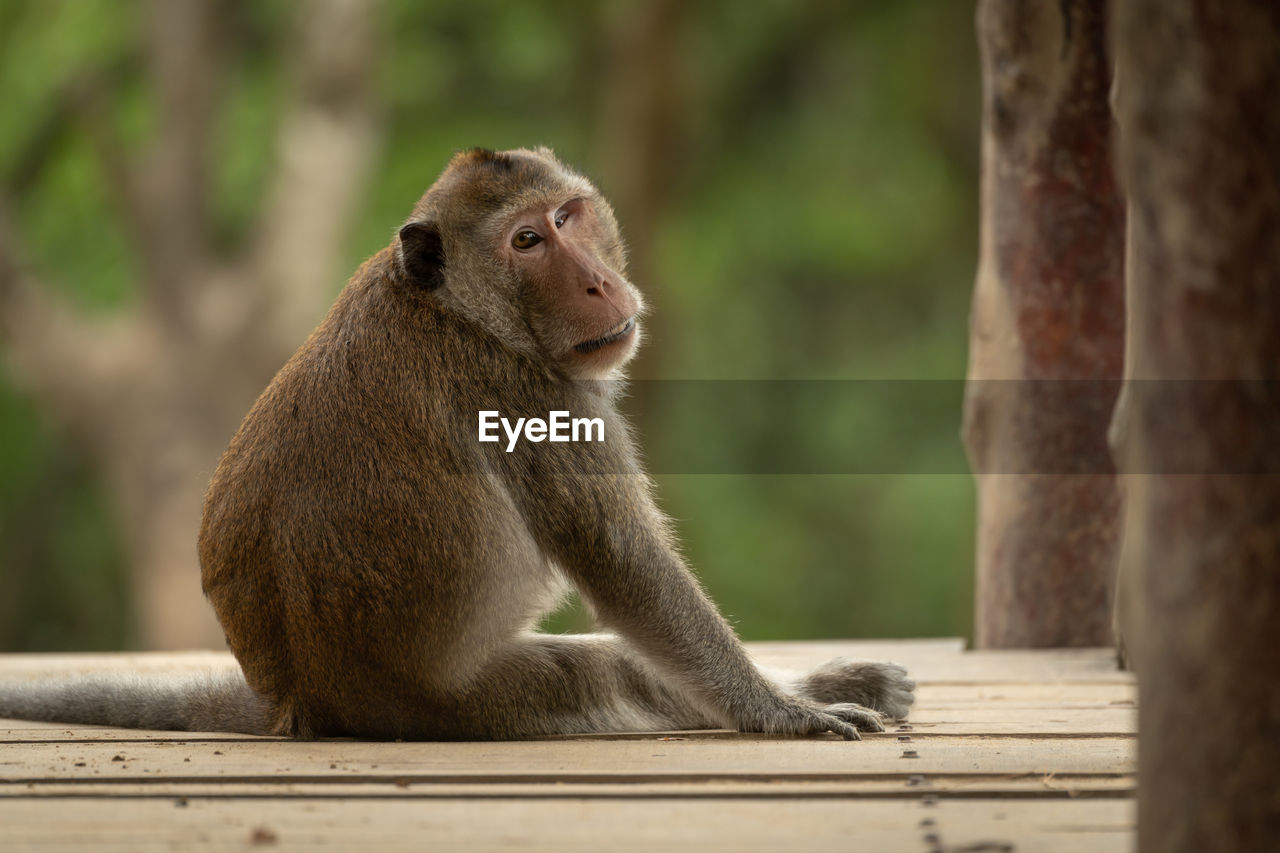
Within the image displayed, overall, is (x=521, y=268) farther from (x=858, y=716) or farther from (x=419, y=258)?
(x=858, y=716)

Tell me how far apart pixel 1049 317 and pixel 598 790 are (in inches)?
115

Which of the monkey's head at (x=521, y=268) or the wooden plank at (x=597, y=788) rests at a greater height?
the monkey's head at (x=521, y=268)

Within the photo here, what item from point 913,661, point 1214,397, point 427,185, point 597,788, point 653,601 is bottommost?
point 913,661

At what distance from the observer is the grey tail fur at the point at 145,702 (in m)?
3.64

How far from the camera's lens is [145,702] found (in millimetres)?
3762

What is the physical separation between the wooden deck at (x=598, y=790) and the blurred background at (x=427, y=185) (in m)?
4.77

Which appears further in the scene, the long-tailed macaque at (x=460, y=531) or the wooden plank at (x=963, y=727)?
the wooden plank at (x=963, y=727)

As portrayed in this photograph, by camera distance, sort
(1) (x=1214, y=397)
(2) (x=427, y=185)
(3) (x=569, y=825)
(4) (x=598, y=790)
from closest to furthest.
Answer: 1. (1) (x=1214, y=397)
2. (3) (x=569, y=825)
3. (4) (x=598, y=790)
4. (2) (x=427, y=185)

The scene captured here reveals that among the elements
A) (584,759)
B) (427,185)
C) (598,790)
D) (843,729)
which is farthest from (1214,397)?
(427,185)

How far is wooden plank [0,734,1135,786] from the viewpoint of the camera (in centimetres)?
285

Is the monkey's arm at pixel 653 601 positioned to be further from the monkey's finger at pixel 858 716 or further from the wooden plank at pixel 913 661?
the wooden plank at pixel 913 661

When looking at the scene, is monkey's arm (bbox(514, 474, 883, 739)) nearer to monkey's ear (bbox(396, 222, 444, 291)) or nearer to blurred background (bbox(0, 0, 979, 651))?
monkey's ear (bbox(396, 222, 444, 291))

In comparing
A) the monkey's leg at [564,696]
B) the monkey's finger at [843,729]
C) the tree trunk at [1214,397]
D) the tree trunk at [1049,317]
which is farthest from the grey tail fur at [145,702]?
the tree trunk at [1049,317]

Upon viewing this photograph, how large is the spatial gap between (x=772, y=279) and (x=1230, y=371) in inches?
496
